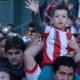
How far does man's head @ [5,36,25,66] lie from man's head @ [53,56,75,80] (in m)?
0.60

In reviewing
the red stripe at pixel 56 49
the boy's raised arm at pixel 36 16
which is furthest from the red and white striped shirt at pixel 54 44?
the boy's raised arm at pixel 36 16

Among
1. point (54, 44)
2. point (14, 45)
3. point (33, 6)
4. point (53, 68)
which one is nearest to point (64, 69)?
point (53, 68)

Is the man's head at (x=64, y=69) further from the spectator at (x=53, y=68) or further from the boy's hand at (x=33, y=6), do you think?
the boy's hand at (x=33, y=6)

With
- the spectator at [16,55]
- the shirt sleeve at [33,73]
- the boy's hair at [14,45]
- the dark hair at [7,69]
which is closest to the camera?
the dark hair at [7,69]

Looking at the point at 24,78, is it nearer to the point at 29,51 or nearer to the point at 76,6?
the point at 29,51

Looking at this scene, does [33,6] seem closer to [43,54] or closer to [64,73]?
[43,54]

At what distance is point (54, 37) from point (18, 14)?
436 inches

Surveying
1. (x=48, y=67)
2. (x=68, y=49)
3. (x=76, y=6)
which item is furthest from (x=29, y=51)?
(x=76, y=6)

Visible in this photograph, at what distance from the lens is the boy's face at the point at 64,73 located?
452 centimetres

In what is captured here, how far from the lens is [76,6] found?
37.5 feet

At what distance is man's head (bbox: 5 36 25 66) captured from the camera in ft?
16.7

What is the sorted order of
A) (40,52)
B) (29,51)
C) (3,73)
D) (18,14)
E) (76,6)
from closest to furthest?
(3,73) < (29,51) < (40,52) < (76,6) < (18,14)

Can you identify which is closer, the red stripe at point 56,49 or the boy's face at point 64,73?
the boy's face at point 64,73

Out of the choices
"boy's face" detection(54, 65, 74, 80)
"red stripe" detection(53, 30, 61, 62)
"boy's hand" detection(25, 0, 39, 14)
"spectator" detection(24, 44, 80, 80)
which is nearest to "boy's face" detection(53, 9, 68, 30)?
"red stripe" detection(53, 30, 61, 62)
